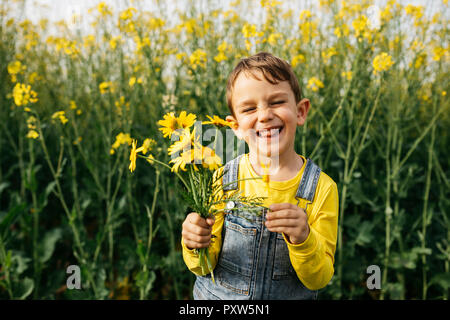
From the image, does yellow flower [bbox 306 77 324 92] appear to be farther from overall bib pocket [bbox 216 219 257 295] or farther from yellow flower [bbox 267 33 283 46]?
overall bib pocket [bbox 216 219 257 295]

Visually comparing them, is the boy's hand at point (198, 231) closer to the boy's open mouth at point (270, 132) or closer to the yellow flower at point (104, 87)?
the boy's open mouth at point (270, 132)

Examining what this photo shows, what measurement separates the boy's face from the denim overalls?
148 mm

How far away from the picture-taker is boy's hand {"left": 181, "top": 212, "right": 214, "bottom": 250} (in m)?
0.90

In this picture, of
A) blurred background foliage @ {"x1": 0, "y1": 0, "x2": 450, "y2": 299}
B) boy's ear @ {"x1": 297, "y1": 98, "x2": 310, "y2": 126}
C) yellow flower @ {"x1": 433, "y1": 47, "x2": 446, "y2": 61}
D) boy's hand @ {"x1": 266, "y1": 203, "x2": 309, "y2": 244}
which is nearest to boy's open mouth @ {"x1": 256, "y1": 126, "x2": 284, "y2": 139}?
boy's ear @ {"x1": 297, "y1": 98, "x2": 310, "y2": 126}

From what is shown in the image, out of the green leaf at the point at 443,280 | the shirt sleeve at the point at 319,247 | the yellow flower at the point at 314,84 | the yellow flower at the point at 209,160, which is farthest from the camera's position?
the green leaf at the point at 443,280

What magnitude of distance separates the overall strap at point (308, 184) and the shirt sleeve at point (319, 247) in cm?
3

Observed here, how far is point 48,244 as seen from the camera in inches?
99.0

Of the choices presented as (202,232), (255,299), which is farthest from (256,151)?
(255,299)

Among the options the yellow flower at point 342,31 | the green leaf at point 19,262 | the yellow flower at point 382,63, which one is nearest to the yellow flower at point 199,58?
the yellow flower at point 342,31

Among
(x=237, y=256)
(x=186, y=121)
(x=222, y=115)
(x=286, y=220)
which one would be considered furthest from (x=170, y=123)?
(x=222, y=115)

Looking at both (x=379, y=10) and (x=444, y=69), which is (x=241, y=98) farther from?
(x=444, y=69)

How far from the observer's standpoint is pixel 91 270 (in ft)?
7.12

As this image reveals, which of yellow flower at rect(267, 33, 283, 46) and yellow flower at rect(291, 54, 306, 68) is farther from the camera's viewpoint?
yellow flower at rect(291, 54, 306, 68)

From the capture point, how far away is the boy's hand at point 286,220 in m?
0.85
